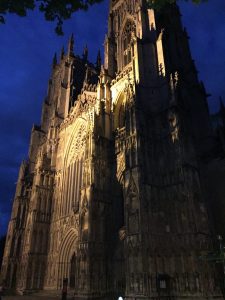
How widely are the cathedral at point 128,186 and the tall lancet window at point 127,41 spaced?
0.55 ft

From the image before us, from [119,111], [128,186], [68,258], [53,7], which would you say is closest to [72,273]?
[68,258]

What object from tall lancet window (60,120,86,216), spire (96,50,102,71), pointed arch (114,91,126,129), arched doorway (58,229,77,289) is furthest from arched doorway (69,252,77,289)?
spire (96,50,102,71)

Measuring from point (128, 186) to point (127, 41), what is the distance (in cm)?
2178

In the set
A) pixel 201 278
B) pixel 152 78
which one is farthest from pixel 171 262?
pixel 152 78

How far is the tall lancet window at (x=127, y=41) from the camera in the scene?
1240 inches

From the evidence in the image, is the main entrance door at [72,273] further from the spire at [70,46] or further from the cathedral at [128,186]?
the spire at [70,46]

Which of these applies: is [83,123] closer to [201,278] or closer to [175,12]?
[175,12]

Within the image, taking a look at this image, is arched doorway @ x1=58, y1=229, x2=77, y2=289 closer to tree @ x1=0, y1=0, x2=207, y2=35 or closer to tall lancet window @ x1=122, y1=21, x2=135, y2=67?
tall lancet window @ x1=122, y1=21, x2=135, y2=67

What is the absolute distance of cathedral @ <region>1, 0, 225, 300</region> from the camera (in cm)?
1622

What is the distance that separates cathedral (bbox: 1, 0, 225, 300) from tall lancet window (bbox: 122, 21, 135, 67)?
17 cm

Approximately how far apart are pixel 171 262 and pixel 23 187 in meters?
24.4

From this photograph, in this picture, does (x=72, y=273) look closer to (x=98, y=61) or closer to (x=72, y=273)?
(x=72, y=273)

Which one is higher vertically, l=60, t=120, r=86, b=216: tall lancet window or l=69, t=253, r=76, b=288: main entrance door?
l=60, t=120, r=86, b=216: tall lancet window

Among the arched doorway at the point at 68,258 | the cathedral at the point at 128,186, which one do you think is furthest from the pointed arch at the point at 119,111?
the arched doorway at the point at 68,258
